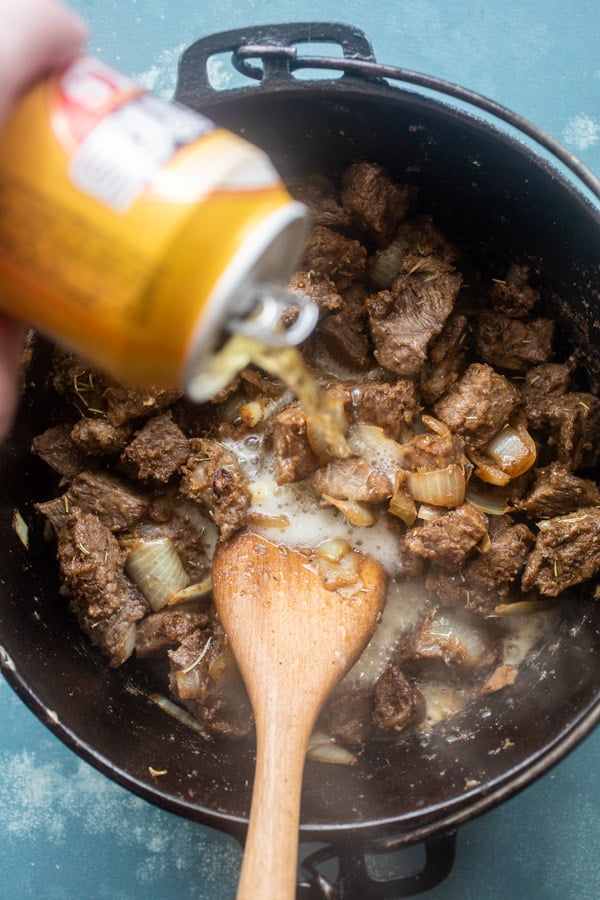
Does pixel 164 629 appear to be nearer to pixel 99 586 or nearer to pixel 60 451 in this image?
pixel 99 586

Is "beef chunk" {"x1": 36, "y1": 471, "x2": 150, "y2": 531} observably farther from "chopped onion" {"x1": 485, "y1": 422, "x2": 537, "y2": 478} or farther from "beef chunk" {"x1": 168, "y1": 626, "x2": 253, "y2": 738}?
"chopped onion" {"x1": 485, "y1": 422, "x2": 537, "y2": 478}

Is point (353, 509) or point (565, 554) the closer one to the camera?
point (565, 554)

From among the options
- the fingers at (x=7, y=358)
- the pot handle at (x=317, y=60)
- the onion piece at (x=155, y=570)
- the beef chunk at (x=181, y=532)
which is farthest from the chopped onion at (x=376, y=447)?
the fingers at (x=7, y=358)

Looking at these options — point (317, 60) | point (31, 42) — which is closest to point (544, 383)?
point (317, 60)

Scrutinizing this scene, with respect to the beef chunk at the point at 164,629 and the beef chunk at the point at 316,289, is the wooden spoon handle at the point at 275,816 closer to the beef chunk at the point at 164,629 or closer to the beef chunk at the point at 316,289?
the beef chunk at the point at 164,629

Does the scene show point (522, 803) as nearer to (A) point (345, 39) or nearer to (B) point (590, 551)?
(B) point (590, 551)
